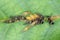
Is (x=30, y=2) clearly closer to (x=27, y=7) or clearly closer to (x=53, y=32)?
(x=27, y=7)

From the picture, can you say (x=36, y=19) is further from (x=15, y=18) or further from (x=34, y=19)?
(x=15, y=18)

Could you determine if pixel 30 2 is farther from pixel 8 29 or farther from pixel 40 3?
pixel 8 29

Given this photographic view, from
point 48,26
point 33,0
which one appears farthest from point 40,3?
point 48,26

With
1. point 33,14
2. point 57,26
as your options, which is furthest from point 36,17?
point 57,26

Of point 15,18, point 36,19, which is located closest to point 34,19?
point 36,19

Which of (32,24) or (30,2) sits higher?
(30,2)

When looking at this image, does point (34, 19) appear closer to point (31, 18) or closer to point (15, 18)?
point (31, 18)

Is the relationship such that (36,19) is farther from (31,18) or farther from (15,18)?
(15,18)
